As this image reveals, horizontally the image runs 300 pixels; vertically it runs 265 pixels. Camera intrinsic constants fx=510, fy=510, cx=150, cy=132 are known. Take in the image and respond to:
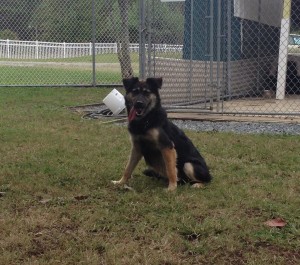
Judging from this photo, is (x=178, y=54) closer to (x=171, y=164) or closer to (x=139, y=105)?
(x=139, y=105)

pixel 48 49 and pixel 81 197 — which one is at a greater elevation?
pixel 48 49

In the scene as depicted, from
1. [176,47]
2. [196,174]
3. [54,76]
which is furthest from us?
[54,76]

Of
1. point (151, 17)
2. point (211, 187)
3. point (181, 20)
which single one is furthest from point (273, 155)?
point (181, 20)

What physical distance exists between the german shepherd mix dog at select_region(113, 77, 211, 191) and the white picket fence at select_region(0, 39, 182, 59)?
10.6 metres

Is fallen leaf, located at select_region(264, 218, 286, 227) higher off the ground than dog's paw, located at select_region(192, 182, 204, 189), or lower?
higher

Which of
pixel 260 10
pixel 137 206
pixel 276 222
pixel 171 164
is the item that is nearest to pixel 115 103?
pixel 171 164

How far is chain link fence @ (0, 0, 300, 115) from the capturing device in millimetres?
9719

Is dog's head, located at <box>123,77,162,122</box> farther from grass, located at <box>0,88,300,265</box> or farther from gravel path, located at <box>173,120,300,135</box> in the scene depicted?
gravel path, located at <box>173,120,300,135</box>

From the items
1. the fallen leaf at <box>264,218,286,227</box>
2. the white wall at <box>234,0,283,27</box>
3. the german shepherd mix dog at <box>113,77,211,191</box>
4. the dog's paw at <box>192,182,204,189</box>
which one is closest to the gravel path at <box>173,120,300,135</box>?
the german shepherd mix dog at <box>113,77,211,191</box>

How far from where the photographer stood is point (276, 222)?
357 cm

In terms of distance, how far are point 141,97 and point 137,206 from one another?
111cm

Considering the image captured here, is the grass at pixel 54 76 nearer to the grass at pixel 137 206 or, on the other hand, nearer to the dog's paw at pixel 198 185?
the grass at pixel 137 206

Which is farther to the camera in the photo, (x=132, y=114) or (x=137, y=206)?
(x=132, y=114)

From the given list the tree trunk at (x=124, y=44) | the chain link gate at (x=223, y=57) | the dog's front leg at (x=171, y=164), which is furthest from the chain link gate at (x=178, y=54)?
the dog's front leg at (x=171, y=164)
